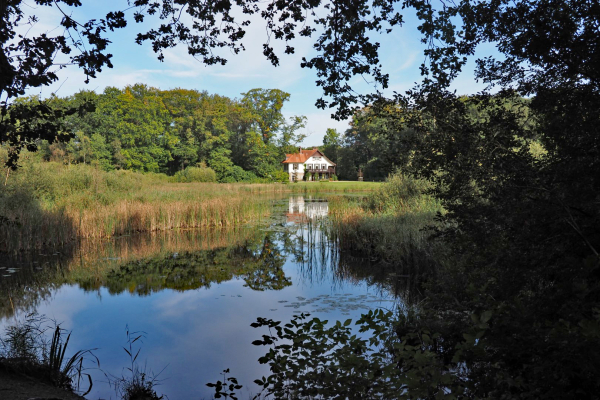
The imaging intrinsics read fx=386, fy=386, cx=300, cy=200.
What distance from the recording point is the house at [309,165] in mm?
66750

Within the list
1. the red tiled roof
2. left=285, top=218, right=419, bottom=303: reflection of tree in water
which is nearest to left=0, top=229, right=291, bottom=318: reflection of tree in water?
left=285, top=218, right=419, bottom=303: reflection of tree in water

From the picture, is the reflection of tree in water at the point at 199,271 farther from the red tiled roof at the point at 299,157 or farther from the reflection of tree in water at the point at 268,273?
the red tiled roof at the point at 299,157

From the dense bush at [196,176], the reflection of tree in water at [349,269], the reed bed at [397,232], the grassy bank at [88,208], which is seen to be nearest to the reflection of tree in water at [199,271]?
the reflection of tree in water at [349,269]

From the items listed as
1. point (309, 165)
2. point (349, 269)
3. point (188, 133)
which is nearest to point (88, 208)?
point (349, 269)

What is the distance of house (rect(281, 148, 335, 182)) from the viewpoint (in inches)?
2628

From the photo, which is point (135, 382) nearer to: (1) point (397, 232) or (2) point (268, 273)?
(2) point (268, 273)

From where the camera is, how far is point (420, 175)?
4.08 metres

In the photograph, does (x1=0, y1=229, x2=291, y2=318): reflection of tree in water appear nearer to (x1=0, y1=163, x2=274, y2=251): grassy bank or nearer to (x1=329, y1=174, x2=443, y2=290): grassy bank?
(x1=0, y1=163, x2=274, y2=251): grassy bank

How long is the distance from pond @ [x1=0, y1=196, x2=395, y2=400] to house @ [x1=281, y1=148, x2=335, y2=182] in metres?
53.6

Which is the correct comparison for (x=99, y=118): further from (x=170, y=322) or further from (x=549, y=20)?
(x=549, y=20)

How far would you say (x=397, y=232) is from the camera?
10.7 meters

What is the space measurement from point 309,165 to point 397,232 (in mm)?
57706

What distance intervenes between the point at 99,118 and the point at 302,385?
160 feet

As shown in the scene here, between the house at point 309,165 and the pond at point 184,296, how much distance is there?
5356 centimetres
